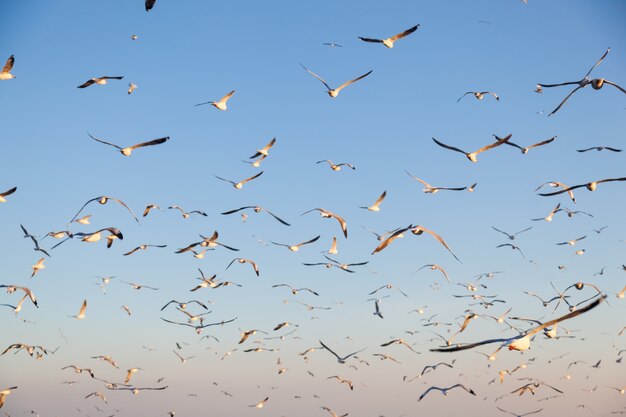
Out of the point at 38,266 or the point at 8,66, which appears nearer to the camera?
the point at 8,66

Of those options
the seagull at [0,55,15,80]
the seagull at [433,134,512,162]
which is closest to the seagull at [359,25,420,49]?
the seagull at [433,134,512,162]

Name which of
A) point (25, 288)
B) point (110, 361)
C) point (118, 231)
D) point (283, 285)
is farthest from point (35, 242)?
point (283, 285)

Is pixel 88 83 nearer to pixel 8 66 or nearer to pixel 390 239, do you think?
pixel 8 66

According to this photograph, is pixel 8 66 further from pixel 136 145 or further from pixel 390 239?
pixel 390 239

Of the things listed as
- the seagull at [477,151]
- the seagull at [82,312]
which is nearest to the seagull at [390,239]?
the seagull at [477,151]

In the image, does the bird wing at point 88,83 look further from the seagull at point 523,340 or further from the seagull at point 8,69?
the seagull at point 523,340

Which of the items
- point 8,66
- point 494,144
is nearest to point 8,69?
point 8,66

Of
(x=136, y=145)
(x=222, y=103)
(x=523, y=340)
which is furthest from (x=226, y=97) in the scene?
(x=523, y=340)

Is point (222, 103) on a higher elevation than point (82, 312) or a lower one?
higher

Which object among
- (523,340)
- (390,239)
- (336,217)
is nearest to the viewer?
(523,340)

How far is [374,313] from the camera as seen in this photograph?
26.2 m

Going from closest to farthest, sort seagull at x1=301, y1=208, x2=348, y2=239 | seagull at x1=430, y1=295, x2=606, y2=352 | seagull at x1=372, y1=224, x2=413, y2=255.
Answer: seagull at x1=430, y1=295, x2=606, y2=352
seagull at x1=372, y1=224, x2=413, y2=255
seagull at x1=301, y1=208, x2=348, y2=239

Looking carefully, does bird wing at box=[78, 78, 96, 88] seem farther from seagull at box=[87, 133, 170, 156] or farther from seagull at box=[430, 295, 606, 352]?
seagull at box=[430, 295, 606, 352]

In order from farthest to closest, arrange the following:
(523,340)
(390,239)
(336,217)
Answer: (336,217) < (390,239) < (523,340)
